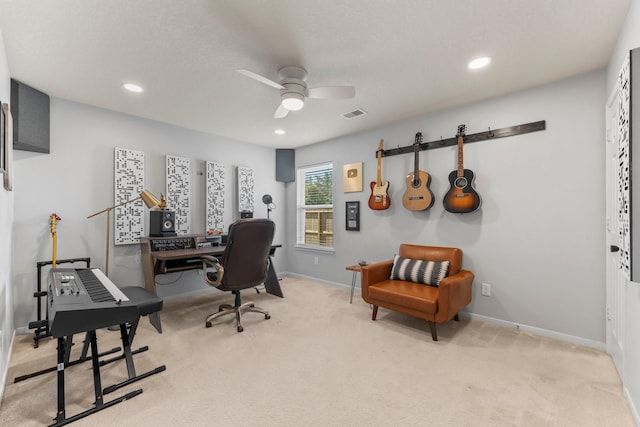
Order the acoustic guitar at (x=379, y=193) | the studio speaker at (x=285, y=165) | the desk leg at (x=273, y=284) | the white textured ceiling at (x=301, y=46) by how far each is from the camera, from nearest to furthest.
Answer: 1. the white textured ceiling at (x=301, y=46)
2. the acoustic guitar at (x=379, y=193)
3. the desk leg at (x=273, y=284)
4. the studio speaker at (x=285, y=165)

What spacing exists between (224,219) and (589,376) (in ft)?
13.8

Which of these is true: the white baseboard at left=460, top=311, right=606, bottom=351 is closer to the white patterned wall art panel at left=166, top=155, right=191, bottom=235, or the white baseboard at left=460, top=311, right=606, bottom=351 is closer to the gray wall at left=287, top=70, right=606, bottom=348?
the gray wall at left=287, top=70, right=606, bottom=348

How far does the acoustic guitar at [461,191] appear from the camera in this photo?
2.95 meters

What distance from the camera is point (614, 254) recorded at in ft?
7.04

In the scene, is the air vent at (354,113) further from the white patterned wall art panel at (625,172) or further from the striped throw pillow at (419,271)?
the white patterned wall art panel at (625,172)

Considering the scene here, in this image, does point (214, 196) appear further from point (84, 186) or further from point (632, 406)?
point (632, 406)

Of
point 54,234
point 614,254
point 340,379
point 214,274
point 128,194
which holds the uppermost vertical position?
point 128,194

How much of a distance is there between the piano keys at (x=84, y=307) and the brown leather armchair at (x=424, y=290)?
2100 millimetres

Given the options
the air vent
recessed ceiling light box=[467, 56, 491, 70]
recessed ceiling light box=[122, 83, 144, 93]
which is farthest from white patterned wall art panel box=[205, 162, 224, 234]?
recessed ceiling light box=[467, 56, 491, 70]

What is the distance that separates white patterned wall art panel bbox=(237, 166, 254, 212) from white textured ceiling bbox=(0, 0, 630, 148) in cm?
155

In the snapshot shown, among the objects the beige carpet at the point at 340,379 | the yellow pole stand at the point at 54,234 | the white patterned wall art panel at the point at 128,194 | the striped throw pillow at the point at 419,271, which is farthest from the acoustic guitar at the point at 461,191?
the yellow pole stand at the point at 54,234

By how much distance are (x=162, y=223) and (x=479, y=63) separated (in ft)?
11.8

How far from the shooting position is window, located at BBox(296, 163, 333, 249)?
4695 mm

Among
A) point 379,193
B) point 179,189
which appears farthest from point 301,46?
point 179,189
